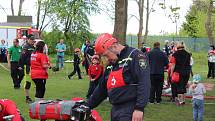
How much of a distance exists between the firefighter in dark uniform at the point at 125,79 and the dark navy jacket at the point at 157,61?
28.7 ft

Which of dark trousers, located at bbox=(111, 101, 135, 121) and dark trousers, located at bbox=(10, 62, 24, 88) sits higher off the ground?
dark trousers, located at bbox=(111, 101, 135, 121)

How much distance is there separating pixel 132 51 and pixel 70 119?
107 cm

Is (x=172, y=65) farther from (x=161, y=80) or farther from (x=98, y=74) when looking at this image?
(x=98, y=74)

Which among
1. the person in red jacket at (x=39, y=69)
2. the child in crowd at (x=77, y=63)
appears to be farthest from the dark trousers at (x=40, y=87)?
the child in crowd at (x=77, y=63)

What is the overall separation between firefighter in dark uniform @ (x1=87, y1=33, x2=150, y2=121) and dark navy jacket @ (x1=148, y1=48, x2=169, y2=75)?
8.74 meters

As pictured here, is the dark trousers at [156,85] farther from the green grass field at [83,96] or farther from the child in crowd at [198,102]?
the child in crowd at [198,102]

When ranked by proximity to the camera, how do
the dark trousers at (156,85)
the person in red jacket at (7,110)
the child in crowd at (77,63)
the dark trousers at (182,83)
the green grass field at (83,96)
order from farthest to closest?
1. the child in crowd at (77,63)
2. the dark trousers at (156,85)
3. the dark trousers at (182,83)
4. the green grass field at (83,96)
5. the person in red jacket at (7,110)

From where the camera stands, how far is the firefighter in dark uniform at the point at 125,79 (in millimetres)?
6227

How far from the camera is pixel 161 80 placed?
15422mm

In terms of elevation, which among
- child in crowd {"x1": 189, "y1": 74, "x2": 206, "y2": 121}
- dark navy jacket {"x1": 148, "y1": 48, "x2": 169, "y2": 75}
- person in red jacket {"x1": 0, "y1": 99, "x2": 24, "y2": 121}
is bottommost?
child in crowd {"x1": 189, "y1": 74, "x2": 206, "y2": 121}

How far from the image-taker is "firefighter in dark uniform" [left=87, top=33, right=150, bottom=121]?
623cm

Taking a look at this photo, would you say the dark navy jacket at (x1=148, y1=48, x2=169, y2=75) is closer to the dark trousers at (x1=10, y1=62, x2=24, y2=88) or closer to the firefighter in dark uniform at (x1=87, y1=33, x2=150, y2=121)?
the dark trousers at (x1=10, y1=62, x2=24, y2=88)

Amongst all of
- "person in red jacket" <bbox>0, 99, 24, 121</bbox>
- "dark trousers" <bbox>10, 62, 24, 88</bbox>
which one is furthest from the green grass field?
"person in red jacket" <bbox>0, 99, 24, 121</bbox>

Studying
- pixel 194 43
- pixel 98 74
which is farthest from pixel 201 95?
pixel 194 43
